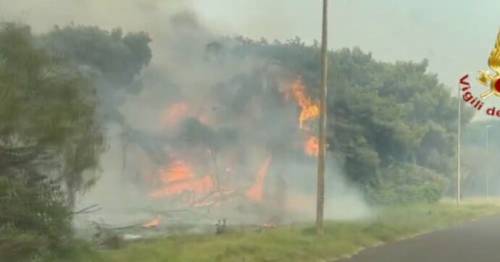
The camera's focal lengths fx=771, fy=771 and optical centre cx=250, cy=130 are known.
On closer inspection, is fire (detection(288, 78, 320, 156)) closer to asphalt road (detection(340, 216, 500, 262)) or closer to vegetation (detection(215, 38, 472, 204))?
vegetation (detection(215, 38, 472, 204))

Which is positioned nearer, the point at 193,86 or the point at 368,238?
the point at 368,238

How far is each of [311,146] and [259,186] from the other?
4.89 meters

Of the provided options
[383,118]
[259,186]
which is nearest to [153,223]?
[259,186]

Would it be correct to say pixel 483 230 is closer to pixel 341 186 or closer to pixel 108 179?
pixel 341 186

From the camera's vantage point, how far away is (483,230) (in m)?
37.6

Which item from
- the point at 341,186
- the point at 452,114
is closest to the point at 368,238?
the point at 341,186

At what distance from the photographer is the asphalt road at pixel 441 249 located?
73.3 ft

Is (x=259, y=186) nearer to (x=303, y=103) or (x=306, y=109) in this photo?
(x=306, y=109)

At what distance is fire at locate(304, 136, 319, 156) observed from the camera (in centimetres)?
4919

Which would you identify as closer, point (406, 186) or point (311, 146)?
point (311, 146)

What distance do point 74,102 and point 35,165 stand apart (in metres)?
1.88

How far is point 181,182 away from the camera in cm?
4388

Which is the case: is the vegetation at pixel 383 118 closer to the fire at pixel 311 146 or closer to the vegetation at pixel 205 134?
the vegetation at pixel 205 134

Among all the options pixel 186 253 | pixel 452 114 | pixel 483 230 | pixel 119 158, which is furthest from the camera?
pixel 452 114
